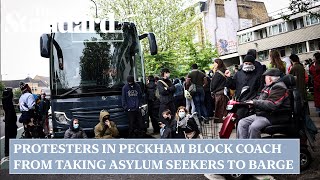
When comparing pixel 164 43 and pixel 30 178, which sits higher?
pixel 164 43

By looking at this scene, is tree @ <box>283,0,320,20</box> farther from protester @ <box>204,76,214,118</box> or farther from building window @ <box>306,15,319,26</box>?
protester @ <box>204,76,214,118</box>

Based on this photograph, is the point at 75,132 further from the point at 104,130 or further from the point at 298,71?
the point at 298,71

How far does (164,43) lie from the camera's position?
357 centimetres

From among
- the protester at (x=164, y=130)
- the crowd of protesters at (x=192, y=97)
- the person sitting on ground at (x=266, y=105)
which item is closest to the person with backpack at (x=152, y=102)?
the crowd of protesters at (x=192, y=97)

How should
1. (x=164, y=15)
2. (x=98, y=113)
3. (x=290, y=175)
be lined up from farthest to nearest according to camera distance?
(x=98, y=113) → (x=164, y=15) → (x=290, y=175)

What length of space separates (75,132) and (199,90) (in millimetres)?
1351

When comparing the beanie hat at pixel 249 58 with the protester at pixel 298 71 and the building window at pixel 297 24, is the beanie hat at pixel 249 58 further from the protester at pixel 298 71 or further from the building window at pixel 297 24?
the building window at pixel 297 24

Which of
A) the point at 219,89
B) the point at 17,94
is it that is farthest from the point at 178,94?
the point at 17,94

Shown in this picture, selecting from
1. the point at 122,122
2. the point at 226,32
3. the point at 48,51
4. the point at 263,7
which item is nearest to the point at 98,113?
the point at 122,122

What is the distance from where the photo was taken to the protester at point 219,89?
11.1 feet

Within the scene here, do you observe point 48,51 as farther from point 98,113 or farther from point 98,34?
point 98,113

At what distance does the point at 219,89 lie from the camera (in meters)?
3.49

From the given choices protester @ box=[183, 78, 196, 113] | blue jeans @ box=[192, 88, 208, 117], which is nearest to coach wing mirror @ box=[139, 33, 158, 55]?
protester @ box=[183, 78, 196, 113]

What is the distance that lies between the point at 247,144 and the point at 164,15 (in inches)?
55.3
